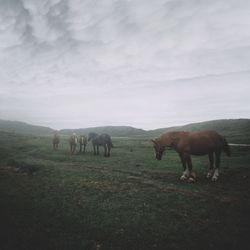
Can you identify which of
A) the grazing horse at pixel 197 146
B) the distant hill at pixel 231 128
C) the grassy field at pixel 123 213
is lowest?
the grassy field at pixel 123 213

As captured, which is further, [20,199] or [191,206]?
[20,199]

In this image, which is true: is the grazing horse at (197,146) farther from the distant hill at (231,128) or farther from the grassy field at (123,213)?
the distant hill at (231,128)

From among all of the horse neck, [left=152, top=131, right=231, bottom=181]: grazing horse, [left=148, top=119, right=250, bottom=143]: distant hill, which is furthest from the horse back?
[left=148, top=119, right=250, bottom=143]: distant hill

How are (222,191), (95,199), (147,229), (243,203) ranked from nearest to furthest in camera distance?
(147,229) < (243,203) < (95,199) < (222,191)

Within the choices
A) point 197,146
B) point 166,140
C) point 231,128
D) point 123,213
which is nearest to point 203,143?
point 197,146

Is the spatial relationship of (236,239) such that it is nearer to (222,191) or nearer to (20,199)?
(222,191)

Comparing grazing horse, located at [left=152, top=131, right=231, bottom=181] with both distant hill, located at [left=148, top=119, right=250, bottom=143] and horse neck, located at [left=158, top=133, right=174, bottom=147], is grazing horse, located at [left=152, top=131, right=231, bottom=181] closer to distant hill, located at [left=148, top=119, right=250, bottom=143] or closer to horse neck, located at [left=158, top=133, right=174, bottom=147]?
horse neck, located at [left=158, top=133, right=174, bottom=147]

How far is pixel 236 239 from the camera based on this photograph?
711 centimetres

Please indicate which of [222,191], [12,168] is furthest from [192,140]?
[12,168]

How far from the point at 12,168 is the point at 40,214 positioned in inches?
463

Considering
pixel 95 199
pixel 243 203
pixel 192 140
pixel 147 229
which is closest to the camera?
pixel 147 229

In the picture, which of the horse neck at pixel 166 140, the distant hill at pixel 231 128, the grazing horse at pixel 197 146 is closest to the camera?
the grazing horse at pixel 197 146

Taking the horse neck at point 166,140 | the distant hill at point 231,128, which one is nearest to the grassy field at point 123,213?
the horse neck at point 166,140

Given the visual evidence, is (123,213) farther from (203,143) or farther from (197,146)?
(203,143)
